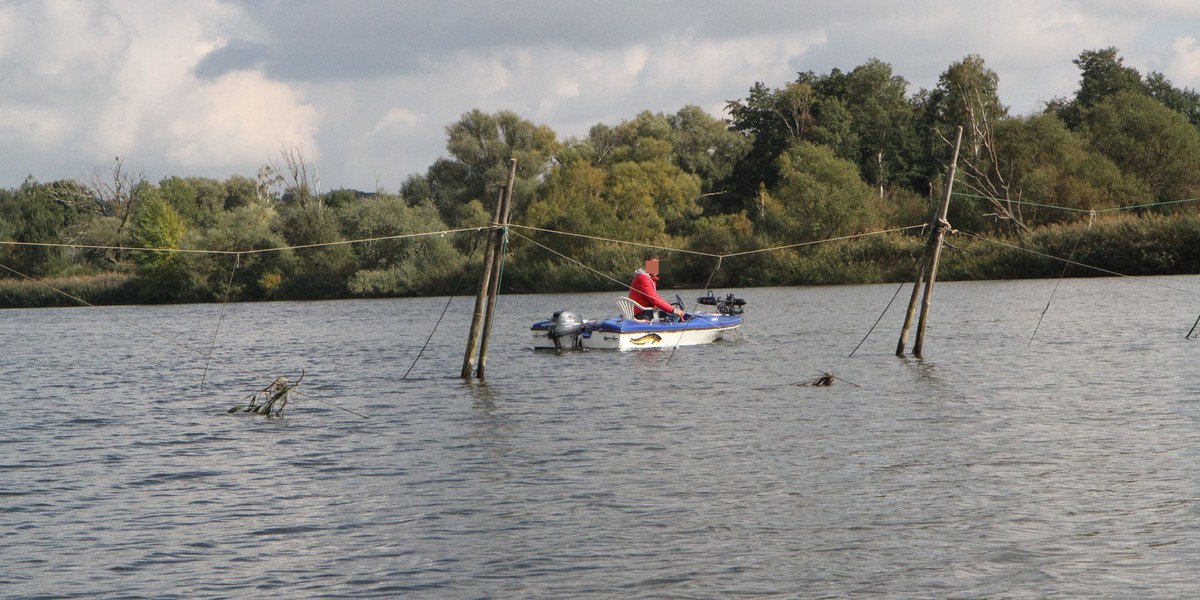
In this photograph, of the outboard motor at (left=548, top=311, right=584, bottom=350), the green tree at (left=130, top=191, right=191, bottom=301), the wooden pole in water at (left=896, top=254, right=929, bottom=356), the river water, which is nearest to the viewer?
the river water

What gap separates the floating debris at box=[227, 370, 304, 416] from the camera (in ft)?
73.1

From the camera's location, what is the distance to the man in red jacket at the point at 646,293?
31234 mm

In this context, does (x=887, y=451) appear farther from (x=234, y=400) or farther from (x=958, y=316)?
(x=958, y=316)

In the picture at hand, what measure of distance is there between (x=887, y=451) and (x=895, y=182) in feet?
246

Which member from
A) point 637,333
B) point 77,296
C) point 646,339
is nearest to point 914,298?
point 637,333

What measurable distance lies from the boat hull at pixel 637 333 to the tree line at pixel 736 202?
28.3 m

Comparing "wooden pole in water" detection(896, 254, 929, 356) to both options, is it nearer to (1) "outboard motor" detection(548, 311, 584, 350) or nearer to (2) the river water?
(2) the river water

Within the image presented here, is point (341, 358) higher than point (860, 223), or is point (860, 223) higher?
point (860, 223)

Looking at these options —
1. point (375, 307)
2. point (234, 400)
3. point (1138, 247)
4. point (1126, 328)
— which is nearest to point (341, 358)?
point (234, 400)

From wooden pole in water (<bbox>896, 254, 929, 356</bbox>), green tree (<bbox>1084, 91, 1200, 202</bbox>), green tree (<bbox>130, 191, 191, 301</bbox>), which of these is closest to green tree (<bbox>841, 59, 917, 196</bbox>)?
green tree (<bbox>1084, 91, 1200, 202</bbox>)

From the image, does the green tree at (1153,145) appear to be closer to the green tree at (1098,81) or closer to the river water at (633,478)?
the green tree at (1098,81)

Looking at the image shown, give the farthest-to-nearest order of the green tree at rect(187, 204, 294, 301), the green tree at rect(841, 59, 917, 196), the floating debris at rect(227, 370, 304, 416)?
the green tree at rect(841, 59, 917, 196) < the green tree at rect(187, 204, 294, 301) < the floating debris at rect(227, 370, 304, 416)

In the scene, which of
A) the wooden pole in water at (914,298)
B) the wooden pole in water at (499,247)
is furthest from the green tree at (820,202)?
the wooden pole in water at (499,247)

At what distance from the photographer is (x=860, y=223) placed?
74.0m
